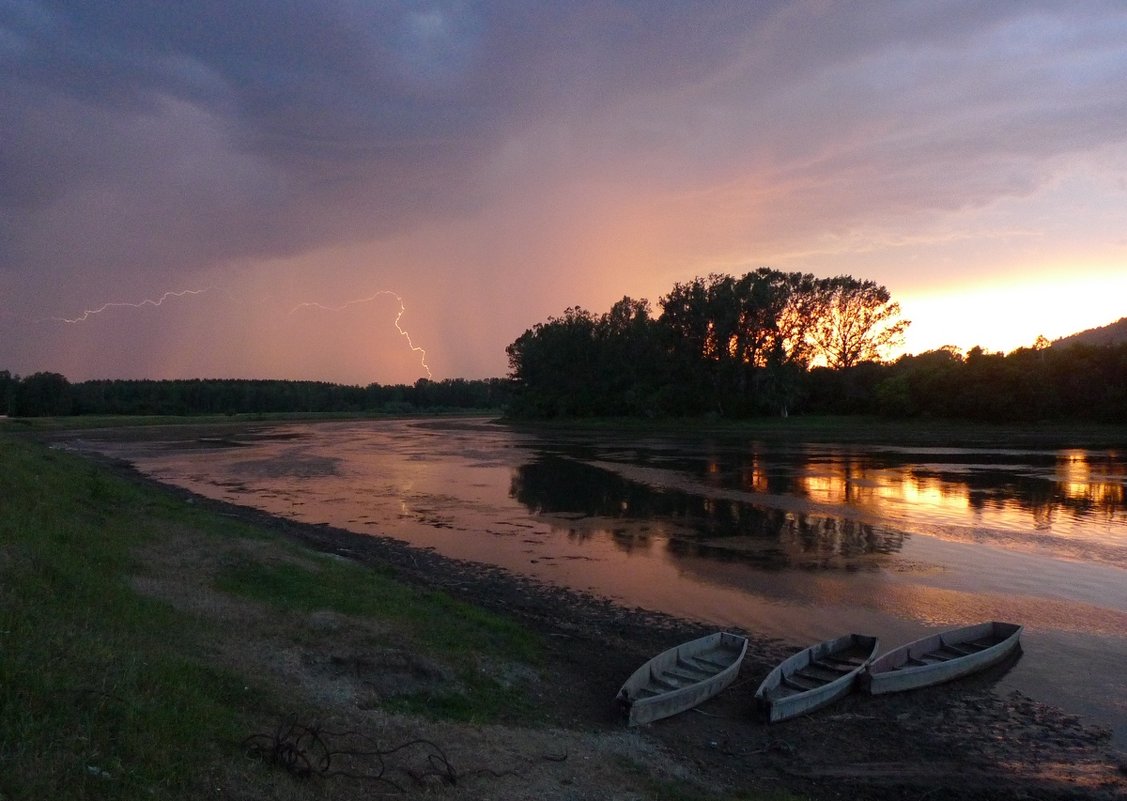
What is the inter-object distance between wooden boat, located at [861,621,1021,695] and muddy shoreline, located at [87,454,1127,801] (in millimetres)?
206

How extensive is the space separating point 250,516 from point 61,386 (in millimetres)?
145353

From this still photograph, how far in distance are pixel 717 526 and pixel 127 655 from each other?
24.9 m

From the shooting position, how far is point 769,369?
105562 millimetres

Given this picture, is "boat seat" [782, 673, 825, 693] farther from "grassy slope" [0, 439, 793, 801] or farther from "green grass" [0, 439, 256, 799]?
"green grass" [0, 439, 256, 799]

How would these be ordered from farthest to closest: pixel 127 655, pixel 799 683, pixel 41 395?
pixel 41 395, pixel 799 683, pixel 127 655

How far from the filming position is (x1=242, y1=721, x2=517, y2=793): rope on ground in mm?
6984

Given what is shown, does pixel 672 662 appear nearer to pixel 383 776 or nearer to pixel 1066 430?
pixel 383 776

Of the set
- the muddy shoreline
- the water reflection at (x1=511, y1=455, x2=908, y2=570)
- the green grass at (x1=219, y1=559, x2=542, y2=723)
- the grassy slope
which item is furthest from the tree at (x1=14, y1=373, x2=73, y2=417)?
the muddy shoreline

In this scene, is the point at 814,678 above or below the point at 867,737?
above

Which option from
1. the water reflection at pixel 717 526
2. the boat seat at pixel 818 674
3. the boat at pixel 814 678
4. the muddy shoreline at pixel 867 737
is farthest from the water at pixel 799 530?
the boat seat at pixel 818 674

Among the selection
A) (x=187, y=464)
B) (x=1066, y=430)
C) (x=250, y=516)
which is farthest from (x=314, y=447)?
(x=1066, y=430)

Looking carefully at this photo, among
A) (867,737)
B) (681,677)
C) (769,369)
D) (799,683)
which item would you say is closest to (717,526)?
(799,683)

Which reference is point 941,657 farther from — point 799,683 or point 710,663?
point 710,663

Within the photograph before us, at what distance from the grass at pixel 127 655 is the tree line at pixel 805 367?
287 feet
